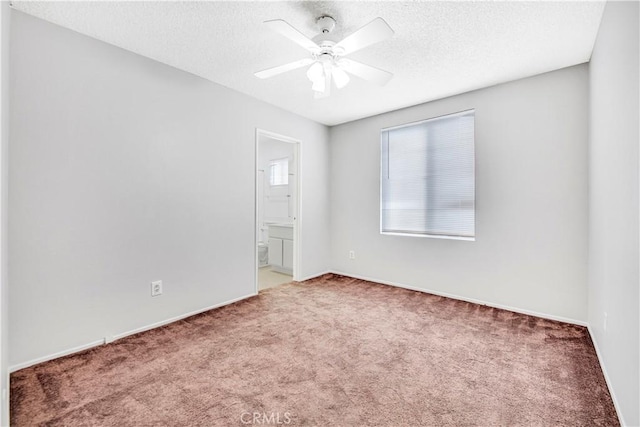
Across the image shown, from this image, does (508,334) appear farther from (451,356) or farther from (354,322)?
(354,322)

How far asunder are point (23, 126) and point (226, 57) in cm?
155

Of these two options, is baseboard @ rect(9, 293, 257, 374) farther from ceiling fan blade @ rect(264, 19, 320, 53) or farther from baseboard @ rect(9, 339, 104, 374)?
ceiling fan blade @ rect(264, 19, 320, 53)

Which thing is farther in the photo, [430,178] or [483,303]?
[430,178]

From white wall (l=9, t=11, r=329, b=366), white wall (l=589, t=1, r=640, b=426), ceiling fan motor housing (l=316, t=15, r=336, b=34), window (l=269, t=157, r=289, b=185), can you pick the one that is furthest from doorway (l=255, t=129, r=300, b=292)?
white wall (l=589, t=1, r=640, b=426)

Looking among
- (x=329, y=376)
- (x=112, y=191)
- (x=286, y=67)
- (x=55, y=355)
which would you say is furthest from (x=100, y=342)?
(x=286, y=67)

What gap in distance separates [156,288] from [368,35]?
106 inches

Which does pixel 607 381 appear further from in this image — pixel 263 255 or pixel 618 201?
pixel 263 255

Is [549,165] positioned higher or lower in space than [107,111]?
lower

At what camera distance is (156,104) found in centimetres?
262

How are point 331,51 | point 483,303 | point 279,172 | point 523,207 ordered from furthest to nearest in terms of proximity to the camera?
1. point 279,172
2. point 483,303
3. point 523,207
4. point 331,51

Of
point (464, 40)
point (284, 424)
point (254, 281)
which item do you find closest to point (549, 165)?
point (464, 40)

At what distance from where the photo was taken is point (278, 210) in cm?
579

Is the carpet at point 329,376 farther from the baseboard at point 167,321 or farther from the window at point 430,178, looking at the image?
the window at point 430,178

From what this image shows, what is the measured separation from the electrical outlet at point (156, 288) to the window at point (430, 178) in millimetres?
2858
